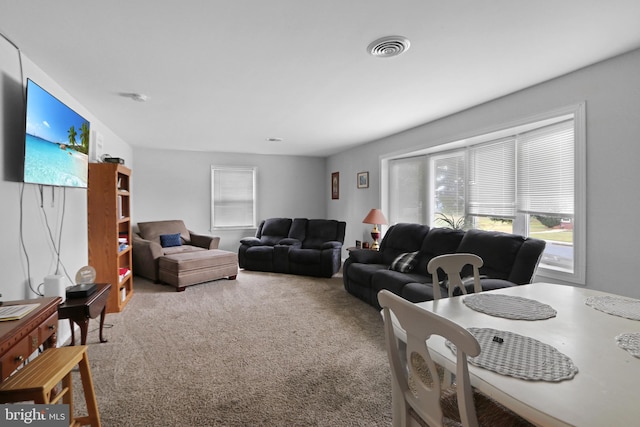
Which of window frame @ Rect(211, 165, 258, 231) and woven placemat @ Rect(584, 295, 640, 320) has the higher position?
window frame @ Rect(211, 165, 258, 231)

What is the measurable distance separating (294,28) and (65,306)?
2.60m

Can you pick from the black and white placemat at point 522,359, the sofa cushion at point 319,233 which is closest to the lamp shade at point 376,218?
the sofa cushion at point 319,233

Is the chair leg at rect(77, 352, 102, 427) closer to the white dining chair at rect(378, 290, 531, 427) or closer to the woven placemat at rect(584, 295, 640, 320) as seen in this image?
the white dining chair at rect(378, 290, 531, 427)

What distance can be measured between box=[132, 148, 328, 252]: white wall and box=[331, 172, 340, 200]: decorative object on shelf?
41cm

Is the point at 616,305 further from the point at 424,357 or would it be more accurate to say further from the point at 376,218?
the point at 376,218

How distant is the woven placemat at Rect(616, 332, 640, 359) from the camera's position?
3.44 ft

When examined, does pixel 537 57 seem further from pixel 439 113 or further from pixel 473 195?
pixel 473 195

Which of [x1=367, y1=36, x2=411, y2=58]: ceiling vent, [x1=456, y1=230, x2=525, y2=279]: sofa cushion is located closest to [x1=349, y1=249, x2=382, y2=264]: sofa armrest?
[x1=456, y1=230, x2=525, y2=279]: sofa cushion

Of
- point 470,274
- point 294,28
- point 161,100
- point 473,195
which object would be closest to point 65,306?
point 161,100

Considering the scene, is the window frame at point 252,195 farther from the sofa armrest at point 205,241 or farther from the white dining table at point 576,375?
the white dining table at point 576,375

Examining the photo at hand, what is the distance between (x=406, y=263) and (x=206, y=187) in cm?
456

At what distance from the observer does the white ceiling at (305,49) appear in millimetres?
1701

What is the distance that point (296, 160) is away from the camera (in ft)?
23.3

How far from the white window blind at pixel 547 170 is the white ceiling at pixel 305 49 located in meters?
0.58
